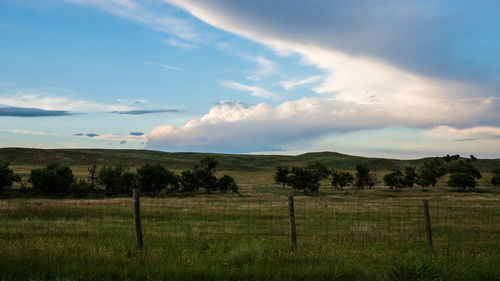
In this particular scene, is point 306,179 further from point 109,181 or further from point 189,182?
point 109,181

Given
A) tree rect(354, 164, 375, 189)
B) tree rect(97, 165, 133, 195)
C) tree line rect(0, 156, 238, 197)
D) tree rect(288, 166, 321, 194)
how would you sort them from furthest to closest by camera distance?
tree rect(354, 164, 375, 189) → tree rect(288, 166, 321, 194) → tree rect(97, 165, 133, 195) → tree line rect(0, 156, 238, 197)

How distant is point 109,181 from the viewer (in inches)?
2367

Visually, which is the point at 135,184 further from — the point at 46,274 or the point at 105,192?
the point at 46,274

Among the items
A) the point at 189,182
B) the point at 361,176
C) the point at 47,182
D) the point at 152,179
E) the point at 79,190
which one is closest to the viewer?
the point at 79,190

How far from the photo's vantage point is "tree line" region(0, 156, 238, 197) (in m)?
55.0

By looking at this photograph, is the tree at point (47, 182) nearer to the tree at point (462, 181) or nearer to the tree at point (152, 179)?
the tree at point (152, 179)

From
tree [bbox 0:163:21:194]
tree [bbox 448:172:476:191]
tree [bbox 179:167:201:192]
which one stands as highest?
tree [bbox 0:163:21:194]

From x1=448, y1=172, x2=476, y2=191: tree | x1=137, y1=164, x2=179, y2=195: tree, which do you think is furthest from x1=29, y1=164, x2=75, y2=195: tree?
x1=448, y1=172, x2=476, y2=191: tree

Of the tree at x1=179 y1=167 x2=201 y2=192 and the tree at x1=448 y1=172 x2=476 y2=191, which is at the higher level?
the tree at x1=179 y1=167 x2=201 y2=192

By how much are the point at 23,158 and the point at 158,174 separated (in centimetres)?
14708

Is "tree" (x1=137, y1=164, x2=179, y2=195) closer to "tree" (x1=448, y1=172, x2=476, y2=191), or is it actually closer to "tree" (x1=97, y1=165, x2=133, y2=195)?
"tree" (x1=97, y1=165, x2=133, y2=195)

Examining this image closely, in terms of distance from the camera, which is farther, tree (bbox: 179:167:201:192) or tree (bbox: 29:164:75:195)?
tree (bbox: 179:167:201:192)

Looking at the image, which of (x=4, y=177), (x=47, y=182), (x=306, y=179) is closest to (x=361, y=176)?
(x=306, y=179)

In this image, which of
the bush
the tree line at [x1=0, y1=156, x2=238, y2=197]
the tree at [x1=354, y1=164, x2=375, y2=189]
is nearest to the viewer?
the bush
